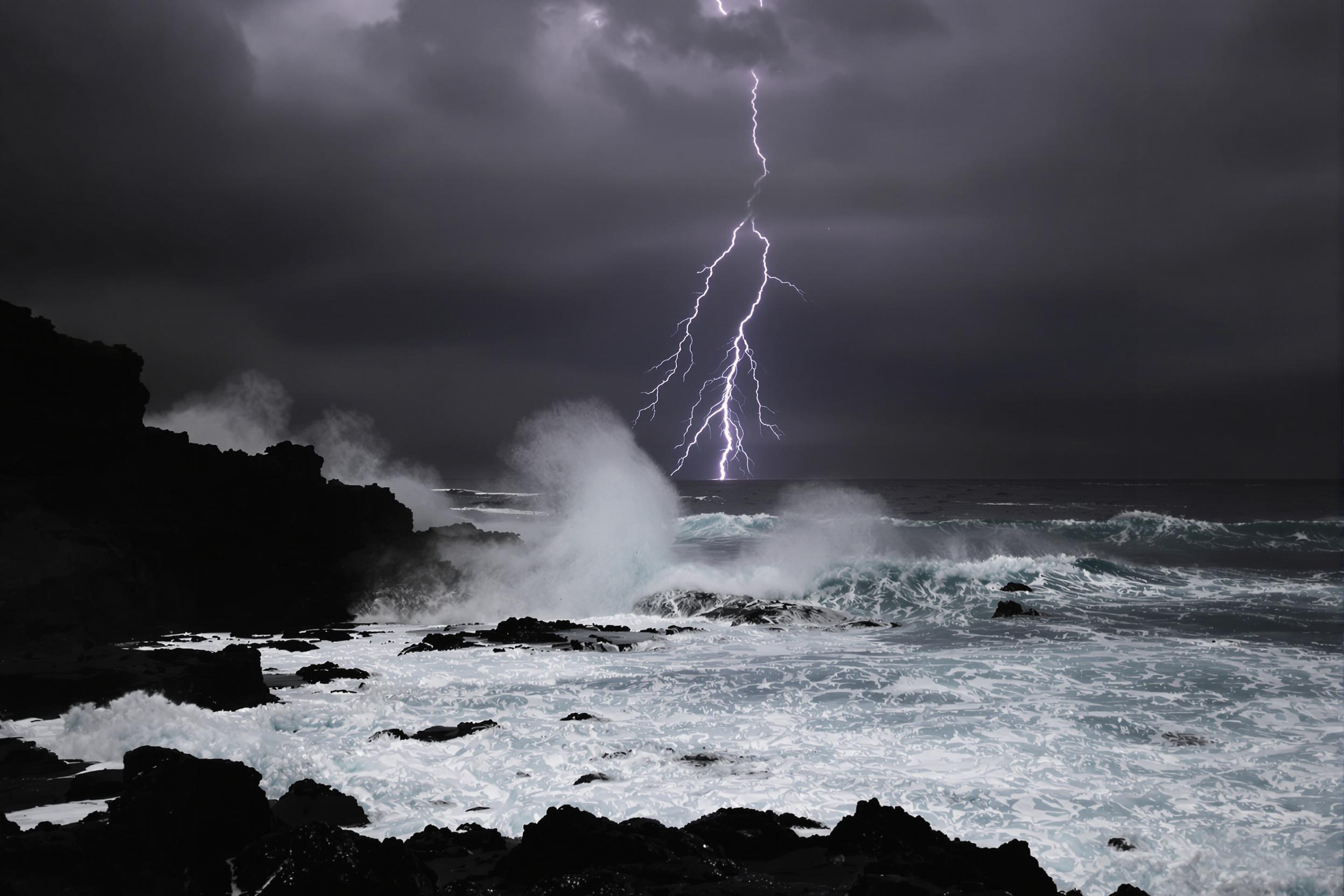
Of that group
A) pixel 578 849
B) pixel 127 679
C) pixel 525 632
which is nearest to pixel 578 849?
pixel 578 849

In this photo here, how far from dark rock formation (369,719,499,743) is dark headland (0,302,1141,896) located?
6 centimetres

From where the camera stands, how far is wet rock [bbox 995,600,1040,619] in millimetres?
18203

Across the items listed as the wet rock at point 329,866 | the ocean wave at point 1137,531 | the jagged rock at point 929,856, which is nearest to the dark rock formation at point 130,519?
the wet rock at point 329,866

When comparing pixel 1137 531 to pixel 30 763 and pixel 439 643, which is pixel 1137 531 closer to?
pixel 439 643

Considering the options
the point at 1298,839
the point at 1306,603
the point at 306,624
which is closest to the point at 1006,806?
the point at 1298,839

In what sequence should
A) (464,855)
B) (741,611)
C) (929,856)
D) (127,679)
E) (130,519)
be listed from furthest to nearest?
1. (741,611)
2. (130,519)
3. (127,679)
4. (464,855)
5. (929,856)

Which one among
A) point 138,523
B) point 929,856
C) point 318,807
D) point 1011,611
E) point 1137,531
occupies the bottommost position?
point 1011,611

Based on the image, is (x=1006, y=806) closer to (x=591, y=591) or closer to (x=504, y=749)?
(x=504, y=749)

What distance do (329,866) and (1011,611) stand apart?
17476 millimetres

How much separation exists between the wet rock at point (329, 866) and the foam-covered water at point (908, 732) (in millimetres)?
1699

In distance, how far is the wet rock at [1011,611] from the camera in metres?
18.2

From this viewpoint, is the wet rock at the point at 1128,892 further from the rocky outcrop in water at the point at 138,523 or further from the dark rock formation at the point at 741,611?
the rocky outcrop in water at the point at 138,523

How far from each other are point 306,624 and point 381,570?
2.54 meters

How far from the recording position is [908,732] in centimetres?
866
